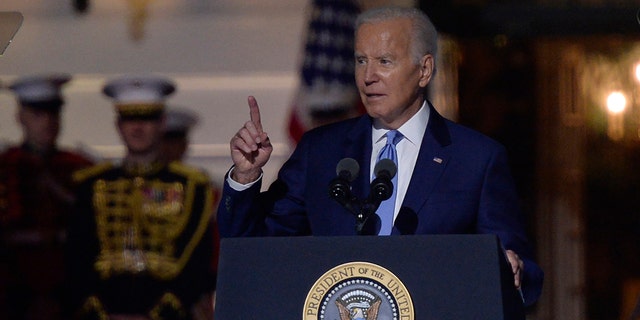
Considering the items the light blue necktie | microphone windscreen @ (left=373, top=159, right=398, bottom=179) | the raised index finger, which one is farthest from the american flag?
microphone windscreen @ (left=373, top=159, right=398, bottom=179)

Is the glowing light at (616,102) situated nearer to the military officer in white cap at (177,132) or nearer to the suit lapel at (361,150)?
the military officer in white cap at (177,132)

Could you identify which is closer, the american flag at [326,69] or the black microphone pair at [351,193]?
the black microphone pair at [351,193]

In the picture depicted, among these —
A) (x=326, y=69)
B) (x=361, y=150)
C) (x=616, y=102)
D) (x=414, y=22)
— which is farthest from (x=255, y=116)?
(x=616, y=102)

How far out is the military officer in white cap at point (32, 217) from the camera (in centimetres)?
642

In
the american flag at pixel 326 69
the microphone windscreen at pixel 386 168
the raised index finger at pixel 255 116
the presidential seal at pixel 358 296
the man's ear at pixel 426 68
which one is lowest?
the american flag at pixel 326 69

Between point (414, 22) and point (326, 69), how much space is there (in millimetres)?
2955

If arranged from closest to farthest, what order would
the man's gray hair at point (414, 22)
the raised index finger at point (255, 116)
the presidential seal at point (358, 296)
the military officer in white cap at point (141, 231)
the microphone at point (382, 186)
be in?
1. the presidential seal at point (358, 296)
2. the microphone at point (382, 186)
3. the raised index finger at point (255, 116)
4. the man's gray hair at point (414, 22)
5. the military officer in white cap at point (141, 231)

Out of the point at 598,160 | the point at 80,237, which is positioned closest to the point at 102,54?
the point at 80,237

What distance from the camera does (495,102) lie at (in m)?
7.92

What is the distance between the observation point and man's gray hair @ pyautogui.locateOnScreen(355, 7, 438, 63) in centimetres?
341

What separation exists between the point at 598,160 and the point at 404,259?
5.30 metres

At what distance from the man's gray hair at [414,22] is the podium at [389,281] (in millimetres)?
698

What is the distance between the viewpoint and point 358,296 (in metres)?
2.86

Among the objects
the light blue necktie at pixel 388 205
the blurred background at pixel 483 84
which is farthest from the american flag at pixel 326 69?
the light blue necktie at pixel 388 205
